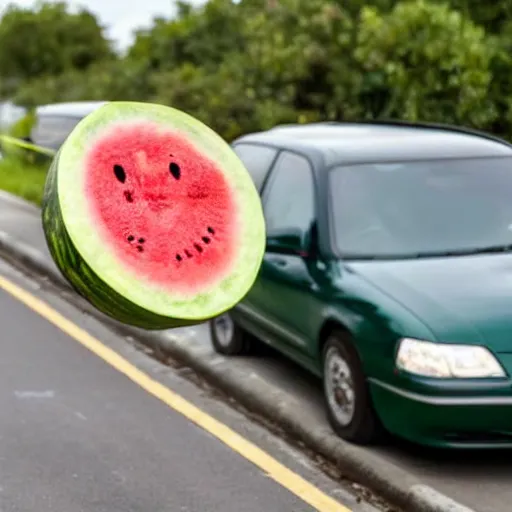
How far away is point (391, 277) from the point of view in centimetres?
743

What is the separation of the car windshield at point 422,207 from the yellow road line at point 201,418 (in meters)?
1.11

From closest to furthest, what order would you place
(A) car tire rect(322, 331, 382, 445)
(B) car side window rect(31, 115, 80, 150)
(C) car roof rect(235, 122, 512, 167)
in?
(A) car tire rect(322, 331, 382, 445) < (C) car roof rect(235, 122, 512, 167) < (B) car side window rect(31, 115, 80, 150)

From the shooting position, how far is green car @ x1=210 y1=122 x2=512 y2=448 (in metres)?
6.84

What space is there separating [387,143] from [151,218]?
11.6 ft

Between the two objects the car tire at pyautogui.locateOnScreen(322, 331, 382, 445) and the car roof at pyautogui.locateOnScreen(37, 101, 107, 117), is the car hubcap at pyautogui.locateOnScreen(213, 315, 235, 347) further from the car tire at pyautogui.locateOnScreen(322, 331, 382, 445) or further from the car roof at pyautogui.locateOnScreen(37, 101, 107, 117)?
the car roof at pyautogui.locateOnScreen(37, 101, 107, 117)

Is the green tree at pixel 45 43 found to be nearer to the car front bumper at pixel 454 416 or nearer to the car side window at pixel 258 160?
the car side window at pixel 258 160

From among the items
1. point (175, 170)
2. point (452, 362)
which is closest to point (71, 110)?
point (452, 362)

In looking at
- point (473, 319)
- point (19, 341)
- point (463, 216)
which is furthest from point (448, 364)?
point (19, 341)

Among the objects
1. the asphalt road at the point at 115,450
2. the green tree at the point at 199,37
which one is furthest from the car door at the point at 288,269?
the green tree at the point at 199,37

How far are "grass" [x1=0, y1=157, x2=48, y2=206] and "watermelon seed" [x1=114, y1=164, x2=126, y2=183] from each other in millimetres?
12445

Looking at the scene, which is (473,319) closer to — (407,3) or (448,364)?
(448,364)

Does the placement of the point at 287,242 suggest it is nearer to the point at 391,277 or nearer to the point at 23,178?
the point at 391,277

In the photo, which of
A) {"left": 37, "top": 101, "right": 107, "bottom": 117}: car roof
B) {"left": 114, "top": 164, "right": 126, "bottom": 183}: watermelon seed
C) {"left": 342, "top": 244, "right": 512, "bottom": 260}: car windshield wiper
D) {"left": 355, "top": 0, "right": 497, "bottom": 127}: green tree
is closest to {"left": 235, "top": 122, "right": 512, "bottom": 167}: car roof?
{"left": 342, "top": 244, "right": 512, "bottom": 260}: car windshield wiper

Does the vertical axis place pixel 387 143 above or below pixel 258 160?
above
